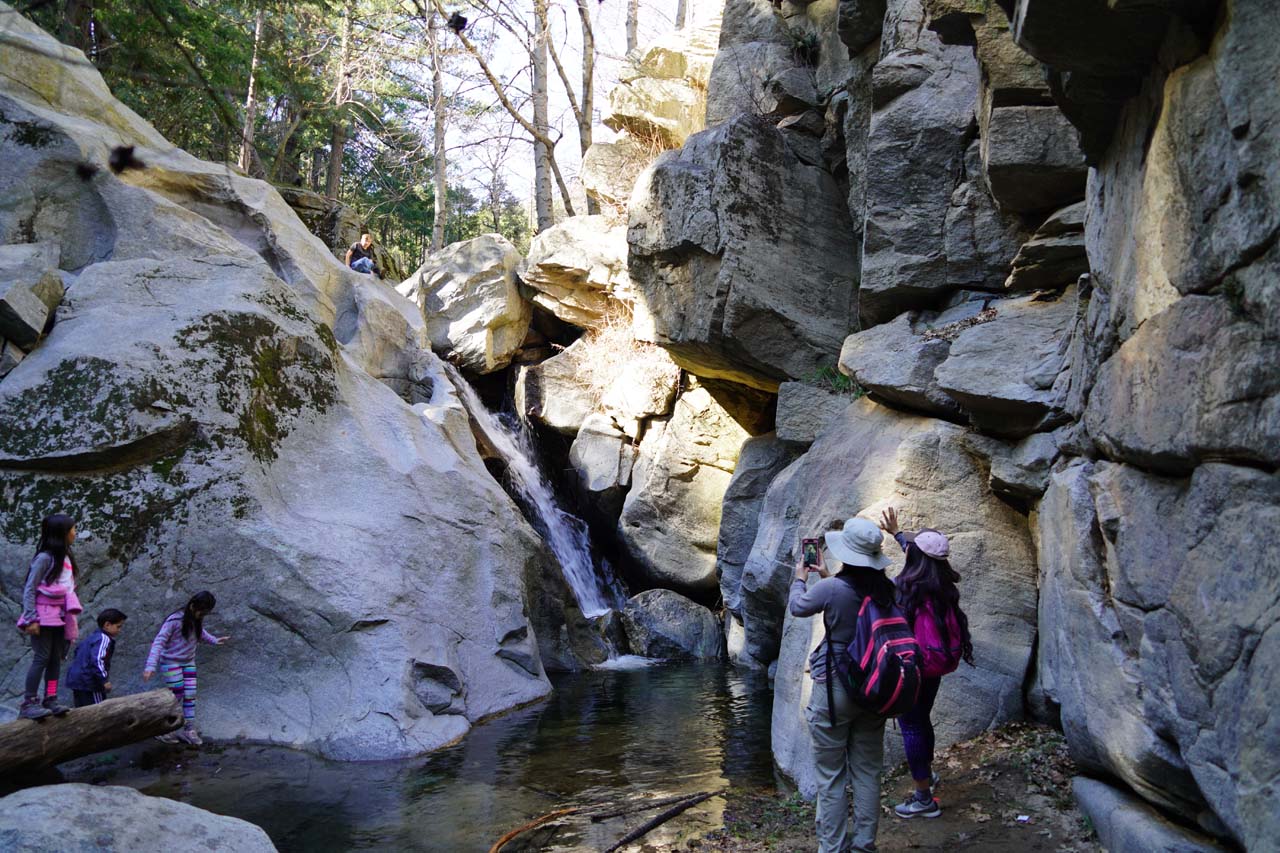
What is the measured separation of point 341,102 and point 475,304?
698cm

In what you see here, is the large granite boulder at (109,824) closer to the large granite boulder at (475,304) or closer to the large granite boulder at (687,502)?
the large granite boulder at (687,502)

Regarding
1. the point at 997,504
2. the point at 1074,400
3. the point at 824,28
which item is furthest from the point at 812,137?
the point at 1074,400

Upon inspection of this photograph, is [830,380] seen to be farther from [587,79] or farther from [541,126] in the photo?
[587,79]

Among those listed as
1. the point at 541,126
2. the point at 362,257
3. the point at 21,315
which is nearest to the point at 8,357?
the point at 21,315

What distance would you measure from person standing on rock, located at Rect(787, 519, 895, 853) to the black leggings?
617 centimetres

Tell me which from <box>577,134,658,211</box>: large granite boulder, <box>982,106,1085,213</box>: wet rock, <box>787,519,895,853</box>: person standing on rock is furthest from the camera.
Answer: <box>577,134,658,211</box>: large granite boulder

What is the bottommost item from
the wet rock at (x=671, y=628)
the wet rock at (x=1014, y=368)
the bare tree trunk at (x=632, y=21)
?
the wet rock at (x=671, y=628)

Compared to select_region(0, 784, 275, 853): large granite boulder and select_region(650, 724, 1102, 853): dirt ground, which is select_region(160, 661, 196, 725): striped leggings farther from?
select_region(650, 724, 1102, 853): dirt ground

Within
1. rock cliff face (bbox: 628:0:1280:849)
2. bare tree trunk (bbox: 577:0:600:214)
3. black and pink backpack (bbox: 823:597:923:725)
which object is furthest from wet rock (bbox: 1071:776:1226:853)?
bare tree trunk (bbox: 577:0:600:214)

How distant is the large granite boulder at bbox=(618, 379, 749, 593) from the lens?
1598 cm

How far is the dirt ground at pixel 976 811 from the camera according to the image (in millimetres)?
5418

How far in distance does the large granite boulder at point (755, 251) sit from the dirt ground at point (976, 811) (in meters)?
6.54

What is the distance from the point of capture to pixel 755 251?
492 inches

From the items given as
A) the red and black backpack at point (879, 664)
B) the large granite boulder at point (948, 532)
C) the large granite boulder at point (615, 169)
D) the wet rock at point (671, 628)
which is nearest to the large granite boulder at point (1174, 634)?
the red and black backpack at point (879, 664)
